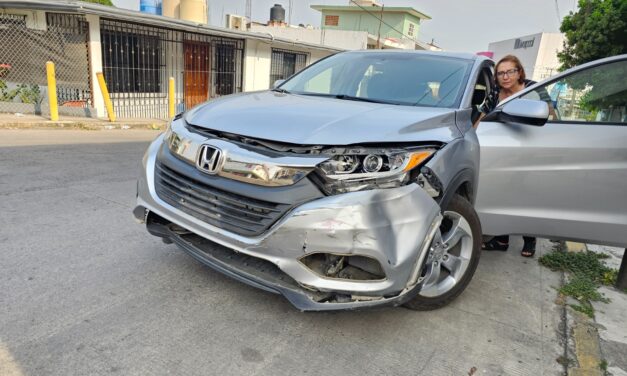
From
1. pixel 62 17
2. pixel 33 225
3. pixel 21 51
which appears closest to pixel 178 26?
pixel 62 17

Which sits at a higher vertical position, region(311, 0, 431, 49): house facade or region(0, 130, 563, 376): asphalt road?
region(311, 0, 431, 49): house facade

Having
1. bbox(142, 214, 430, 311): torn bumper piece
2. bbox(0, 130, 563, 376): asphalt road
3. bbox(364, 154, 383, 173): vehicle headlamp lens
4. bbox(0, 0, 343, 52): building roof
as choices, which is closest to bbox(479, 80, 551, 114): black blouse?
bbox(0, 130, 563, 376): asphalt road

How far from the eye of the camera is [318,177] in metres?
2.26

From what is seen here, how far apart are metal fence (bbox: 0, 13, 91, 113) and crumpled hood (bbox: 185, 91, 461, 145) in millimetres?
9725

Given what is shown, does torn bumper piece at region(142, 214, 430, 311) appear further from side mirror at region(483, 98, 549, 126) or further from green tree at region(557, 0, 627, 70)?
green tree at region(557, 0, 627, 70)

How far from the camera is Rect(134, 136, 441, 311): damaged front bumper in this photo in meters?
2.17

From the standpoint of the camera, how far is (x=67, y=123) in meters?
10.1

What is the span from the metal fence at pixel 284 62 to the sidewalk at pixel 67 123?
702 cm

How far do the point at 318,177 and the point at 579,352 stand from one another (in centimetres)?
191

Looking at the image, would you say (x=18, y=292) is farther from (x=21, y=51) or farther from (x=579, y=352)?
(x=21, y=51)

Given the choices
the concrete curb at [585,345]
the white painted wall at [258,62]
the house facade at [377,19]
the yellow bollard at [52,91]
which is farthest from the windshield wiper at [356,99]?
the house facade at [377,19]

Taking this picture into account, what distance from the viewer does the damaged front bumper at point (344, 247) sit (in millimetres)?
2172

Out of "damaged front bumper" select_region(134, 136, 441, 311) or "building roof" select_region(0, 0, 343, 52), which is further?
"building roof" select_region(0, 0, 343, 52)

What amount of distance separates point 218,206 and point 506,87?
3321 mm
